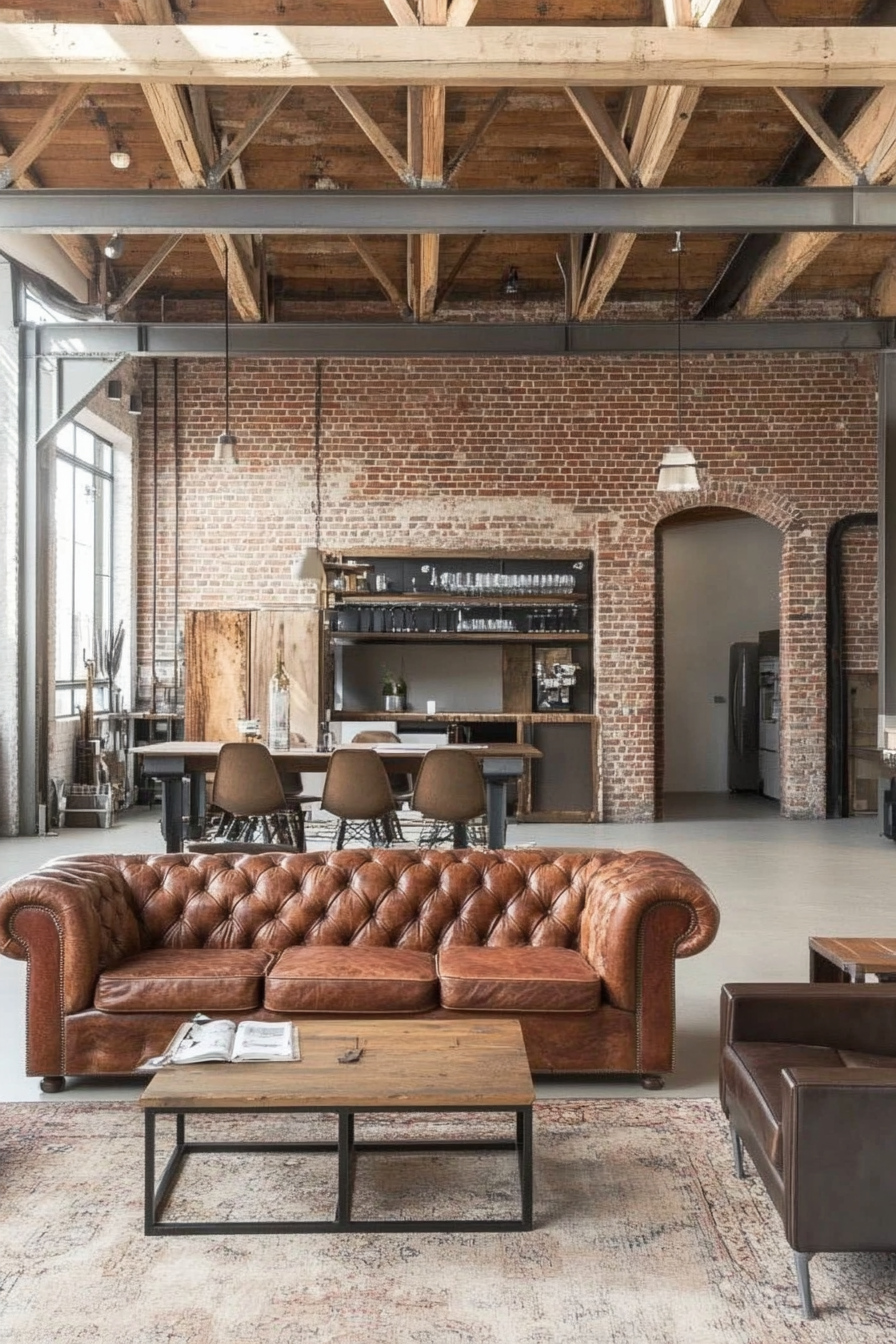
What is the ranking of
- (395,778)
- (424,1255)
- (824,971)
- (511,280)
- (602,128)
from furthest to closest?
1. (511,280)
2. (395,778)
3. (602,128)
4. (824,971)
5. (424,1255)

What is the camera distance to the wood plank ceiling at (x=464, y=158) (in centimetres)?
647

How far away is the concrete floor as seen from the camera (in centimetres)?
429

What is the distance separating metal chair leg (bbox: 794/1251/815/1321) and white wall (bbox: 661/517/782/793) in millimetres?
11531

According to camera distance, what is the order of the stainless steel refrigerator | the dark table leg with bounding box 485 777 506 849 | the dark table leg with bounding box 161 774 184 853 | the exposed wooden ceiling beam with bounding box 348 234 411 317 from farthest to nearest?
the stainless steel refrigerator → the exposed wooden ceiling beam with bounding box 348 234 411 317 → the dark table leg with bounding box 161 774 184 853 → the dark table leg with bounding box 485 777 506 849

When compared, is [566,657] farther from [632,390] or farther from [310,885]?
[310,885]

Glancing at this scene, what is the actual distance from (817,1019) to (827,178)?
21.2 feet

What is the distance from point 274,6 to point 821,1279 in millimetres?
6510

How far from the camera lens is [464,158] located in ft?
22.9

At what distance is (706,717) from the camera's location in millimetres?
14164

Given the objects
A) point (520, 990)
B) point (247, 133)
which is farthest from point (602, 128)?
point (520, 990)

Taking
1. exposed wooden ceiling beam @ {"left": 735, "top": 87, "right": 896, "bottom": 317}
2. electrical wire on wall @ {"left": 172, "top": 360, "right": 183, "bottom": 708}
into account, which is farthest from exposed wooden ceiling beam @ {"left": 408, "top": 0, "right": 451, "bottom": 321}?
electrical wire on wall @ {"left": 172, "top": 360, "right": 183, "bottom": 708}

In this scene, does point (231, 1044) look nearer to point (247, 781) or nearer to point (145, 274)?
point (247, 781)

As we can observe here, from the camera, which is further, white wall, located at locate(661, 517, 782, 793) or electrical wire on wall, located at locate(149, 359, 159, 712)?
white wall, located at locate(661, 517, 782, 793)

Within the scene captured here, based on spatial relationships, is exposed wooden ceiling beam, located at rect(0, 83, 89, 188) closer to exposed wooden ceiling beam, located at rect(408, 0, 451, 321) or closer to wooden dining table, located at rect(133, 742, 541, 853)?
exposed wooden ceiling beam, located at rect(408, 0, 451, 321)
